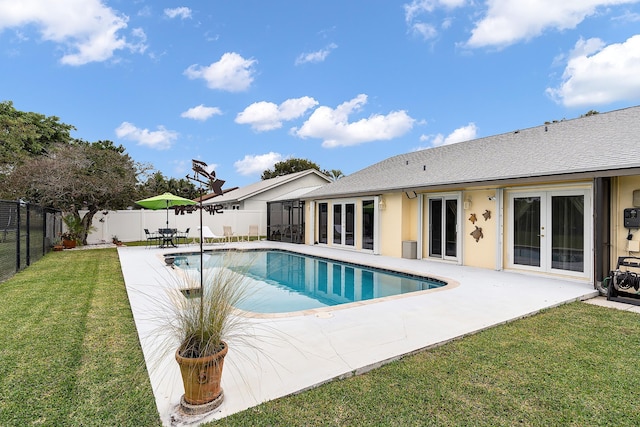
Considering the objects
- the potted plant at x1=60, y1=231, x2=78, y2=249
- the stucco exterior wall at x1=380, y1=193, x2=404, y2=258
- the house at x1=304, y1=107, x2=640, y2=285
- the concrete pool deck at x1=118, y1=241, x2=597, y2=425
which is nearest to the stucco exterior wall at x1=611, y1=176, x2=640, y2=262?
the house at x1=304, y1=107, x2=640, y2=285

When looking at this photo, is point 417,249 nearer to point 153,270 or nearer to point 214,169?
point 153,270

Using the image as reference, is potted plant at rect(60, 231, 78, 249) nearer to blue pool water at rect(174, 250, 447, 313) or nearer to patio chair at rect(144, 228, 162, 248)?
patio chair at rect(144, 228, 162, 248)

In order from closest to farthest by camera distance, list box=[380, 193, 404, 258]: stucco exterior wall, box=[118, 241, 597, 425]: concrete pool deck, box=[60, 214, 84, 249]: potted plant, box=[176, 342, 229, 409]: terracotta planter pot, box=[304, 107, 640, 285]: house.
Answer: box=[176, 342, 229, 409]: terracotta planter pot, box=[118, 241, 597, 425]: concrete pool deck, box=[304, 107, 640, 285]: house, box=[380, 193, 404, 258]: stucco exterior wall, box=[60, 214, 84, 249]: potted plant

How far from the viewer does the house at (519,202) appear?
720 centimetres

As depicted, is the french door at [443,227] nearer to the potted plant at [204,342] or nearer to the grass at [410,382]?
the grass at [410,382]

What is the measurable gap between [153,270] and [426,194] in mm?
9052

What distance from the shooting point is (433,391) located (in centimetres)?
312

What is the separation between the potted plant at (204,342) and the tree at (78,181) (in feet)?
52.2

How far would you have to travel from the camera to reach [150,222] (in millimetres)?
20859

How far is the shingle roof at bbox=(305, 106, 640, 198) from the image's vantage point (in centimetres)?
769

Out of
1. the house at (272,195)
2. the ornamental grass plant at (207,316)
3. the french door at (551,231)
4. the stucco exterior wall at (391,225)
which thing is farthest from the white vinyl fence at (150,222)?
the ornamental grass plant at (207,316)

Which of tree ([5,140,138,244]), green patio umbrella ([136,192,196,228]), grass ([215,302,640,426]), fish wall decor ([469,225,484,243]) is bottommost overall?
grass ([215,302,640,426])

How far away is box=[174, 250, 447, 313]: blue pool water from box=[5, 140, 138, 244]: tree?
680 centimetres

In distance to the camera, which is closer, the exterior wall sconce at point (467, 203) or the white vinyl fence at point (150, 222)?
the exterior wall sconce at point (467, 203)
